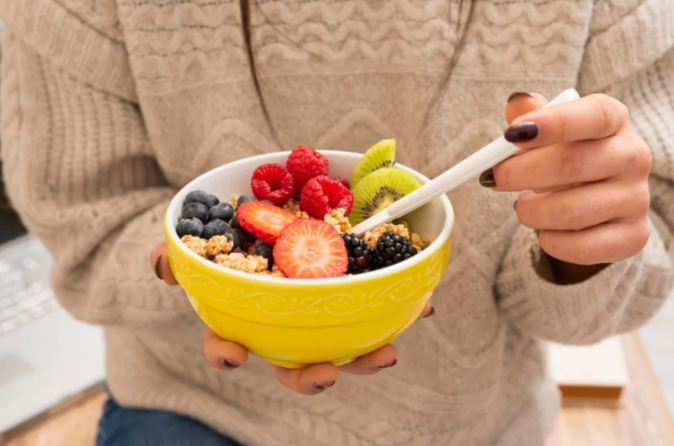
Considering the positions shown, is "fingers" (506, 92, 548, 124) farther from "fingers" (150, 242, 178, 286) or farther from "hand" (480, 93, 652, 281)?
"fingers" (150, 242, 178, 286)

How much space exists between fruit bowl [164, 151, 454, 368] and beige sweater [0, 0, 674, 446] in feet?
0.77

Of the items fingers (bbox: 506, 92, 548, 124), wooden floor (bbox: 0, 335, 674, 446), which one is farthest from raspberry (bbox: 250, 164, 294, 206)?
wooden floor (bbox: 0, 335, 674, 446)

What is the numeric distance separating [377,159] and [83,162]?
17.3 inches

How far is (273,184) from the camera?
0.55 m

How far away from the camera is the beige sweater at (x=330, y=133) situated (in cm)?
69

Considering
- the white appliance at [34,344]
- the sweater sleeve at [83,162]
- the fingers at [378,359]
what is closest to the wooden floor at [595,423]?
the white appliance at [34,344]

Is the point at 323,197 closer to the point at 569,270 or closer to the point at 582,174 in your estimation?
the point at 582,174

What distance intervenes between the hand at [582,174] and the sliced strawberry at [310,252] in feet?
0.44

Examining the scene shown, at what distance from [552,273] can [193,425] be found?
1.89 feet

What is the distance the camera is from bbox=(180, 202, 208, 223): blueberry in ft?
1.62

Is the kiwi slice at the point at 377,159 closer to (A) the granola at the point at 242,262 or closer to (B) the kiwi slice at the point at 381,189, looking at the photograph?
(B) the kiwi slice at the point at 381,189

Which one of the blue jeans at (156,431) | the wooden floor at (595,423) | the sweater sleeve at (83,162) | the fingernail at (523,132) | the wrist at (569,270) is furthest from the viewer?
the wooden floor at (595,423)

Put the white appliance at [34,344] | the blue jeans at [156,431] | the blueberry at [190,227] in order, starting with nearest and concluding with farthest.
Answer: the blueberry at [190,227], the blue jeans at [156,431], the white appliance at [34,344]

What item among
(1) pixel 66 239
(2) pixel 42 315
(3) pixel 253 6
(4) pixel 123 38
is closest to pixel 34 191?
(1) pixel 66 239
